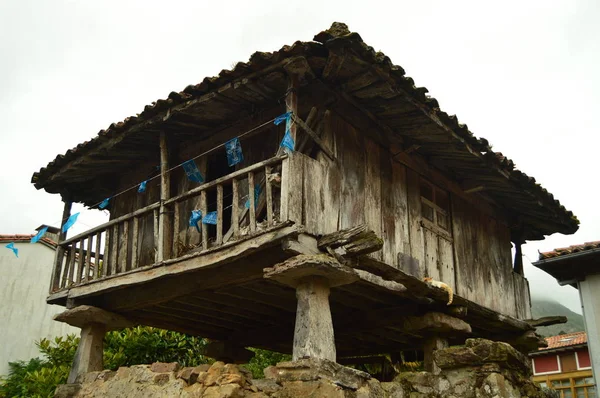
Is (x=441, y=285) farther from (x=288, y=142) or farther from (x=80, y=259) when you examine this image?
(x=80, y=259)

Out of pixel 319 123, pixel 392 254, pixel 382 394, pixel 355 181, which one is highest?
pixel 319 123

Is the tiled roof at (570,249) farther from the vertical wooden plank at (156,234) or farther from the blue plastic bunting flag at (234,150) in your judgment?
the vertical wooden plank at (156,234)

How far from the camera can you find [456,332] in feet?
25.2

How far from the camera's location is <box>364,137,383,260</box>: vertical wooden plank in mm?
6820

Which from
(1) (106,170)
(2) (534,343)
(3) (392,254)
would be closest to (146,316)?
(1) (106,170)

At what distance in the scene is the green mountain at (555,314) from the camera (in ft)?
180

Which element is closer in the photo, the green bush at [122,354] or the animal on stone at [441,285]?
the animal on stone at [441,285]

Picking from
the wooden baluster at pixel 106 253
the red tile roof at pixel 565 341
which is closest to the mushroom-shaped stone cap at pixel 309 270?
the wooden baluster at pixel 106 253

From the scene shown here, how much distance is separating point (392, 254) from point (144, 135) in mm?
3252

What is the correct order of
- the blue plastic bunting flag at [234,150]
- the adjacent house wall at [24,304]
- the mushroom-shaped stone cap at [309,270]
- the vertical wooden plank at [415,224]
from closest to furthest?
the mushroom-shaped stone cap at [309,270], the blue plastic bunting flag at [234,150], the vertical wooden plank at [415,224], the adjacent house wall at [24,304]

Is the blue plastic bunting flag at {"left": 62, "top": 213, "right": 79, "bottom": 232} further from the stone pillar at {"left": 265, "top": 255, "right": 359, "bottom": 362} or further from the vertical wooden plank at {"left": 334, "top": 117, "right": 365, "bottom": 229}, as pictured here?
the vertical wooden plank at {"left": 334, "top": 117, "right": 365, "bottom": 229}

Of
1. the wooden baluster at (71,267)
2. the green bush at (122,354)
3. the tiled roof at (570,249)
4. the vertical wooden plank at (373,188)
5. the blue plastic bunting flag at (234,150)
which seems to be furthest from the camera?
the green bush at (122,354)

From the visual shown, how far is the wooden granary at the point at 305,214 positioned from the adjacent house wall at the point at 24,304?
7.61 metres

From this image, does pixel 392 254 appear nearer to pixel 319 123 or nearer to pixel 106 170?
pixel 319 123
